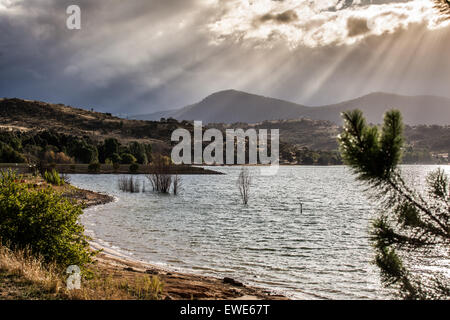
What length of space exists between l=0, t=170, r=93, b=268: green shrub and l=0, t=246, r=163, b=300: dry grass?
0.98ft

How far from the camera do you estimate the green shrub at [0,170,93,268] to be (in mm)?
8125

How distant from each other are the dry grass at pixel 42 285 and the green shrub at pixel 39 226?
0.30m

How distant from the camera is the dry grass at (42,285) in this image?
6418 millimetres

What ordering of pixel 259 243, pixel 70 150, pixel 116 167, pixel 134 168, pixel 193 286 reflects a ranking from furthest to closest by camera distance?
pixel 70 150 < pixel 116 167 < pixel 134 168 < pixel 259 243 < pixel 193 286

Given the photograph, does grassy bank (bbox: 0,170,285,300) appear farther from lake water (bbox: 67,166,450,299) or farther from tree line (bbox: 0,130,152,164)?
tree line (bbox: 0,130,152,164)

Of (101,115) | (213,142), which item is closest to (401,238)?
(213,142)

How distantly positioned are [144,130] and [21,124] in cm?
4791

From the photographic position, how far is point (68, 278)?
724 centimetres

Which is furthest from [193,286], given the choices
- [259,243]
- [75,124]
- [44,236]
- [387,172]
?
[75,124]

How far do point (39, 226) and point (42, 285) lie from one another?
6.16 feet

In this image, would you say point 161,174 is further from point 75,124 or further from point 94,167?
point 75,124

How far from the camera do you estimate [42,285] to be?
6754 mm

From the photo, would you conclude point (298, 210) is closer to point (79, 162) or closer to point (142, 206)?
point (142, 206)
